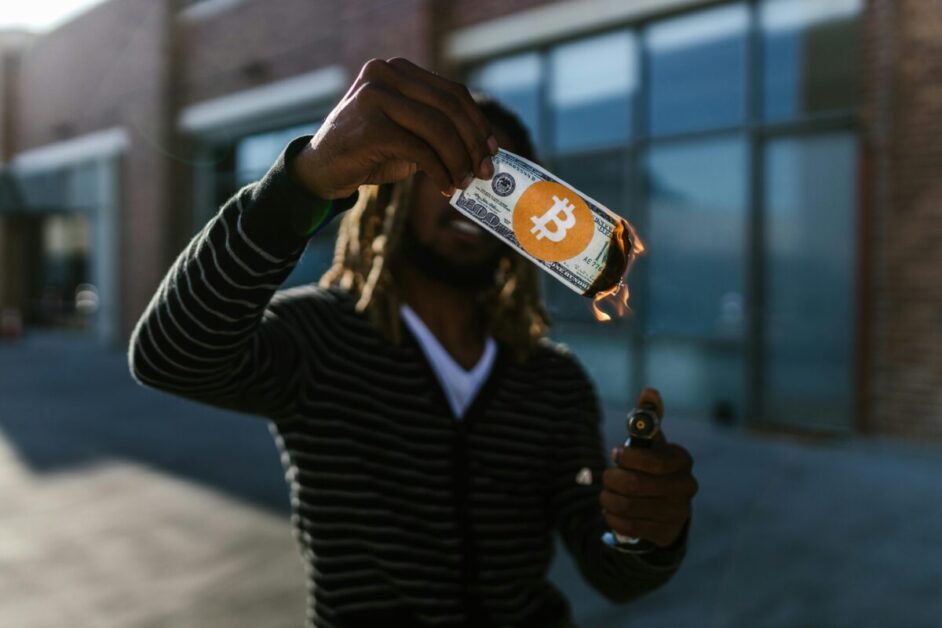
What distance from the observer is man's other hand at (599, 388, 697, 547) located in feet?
4.27

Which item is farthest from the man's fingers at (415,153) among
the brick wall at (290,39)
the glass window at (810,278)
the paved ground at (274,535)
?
the brick wall at (290,39)

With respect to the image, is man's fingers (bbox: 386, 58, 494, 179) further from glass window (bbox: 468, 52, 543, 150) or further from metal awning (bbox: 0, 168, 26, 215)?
metal awning (bbox: 0, 168, 26, 215)

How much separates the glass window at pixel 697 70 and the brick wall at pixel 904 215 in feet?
3.96

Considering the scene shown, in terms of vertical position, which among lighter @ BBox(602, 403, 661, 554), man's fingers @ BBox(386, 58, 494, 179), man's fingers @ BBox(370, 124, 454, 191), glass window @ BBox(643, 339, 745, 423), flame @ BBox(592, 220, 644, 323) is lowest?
glass window @ BBox(643, 339, 745, 423)

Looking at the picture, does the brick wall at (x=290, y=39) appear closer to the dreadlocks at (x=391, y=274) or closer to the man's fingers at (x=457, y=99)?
the dreadlocks at (x=391, y=274)

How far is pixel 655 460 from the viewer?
130 centimetres

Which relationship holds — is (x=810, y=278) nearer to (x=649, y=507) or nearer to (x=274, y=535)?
(x=274, y=535)

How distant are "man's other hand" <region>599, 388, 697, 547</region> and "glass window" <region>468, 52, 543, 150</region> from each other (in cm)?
794

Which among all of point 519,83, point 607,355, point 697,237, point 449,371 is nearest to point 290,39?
point 519,83

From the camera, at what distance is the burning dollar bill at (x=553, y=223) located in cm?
108

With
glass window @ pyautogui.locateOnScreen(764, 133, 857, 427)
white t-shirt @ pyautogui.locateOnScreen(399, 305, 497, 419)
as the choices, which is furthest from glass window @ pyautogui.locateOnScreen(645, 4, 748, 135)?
white t-shirt @ pyautogui.locateOnScreen(399, 305, 497, 419)

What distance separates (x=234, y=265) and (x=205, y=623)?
3036 mm

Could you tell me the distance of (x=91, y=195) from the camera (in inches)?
655

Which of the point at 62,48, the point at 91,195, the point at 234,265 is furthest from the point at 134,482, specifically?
the point at 62,48
